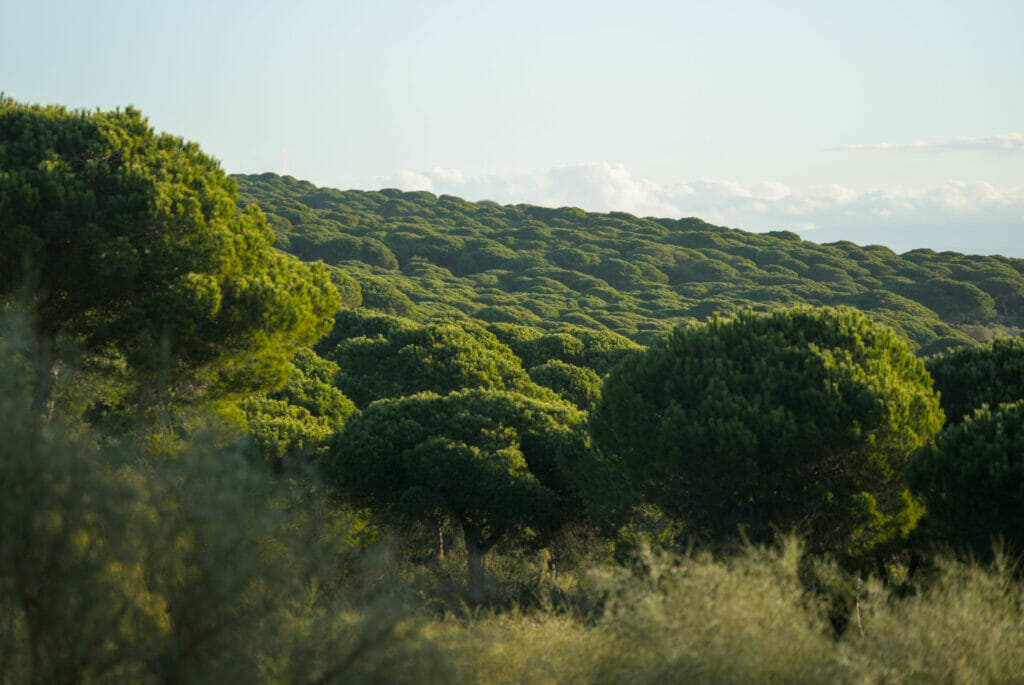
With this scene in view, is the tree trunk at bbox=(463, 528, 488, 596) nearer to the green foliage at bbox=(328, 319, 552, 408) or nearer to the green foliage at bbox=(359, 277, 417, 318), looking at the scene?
the green foliage at bbox=(328, 319, 552, 408)

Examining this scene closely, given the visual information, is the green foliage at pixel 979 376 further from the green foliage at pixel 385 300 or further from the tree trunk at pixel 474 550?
the green foliage at pixel 385 300

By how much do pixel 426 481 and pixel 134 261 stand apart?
25.0 feet

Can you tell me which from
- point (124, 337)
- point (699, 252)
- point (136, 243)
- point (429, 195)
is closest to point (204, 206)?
point (136, 243)

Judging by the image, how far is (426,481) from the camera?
1725 centimetres

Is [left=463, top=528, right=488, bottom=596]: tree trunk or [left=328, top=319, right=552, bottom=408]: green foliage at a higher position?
[left=328, top=319, right=552, bottom=408]: green foliage

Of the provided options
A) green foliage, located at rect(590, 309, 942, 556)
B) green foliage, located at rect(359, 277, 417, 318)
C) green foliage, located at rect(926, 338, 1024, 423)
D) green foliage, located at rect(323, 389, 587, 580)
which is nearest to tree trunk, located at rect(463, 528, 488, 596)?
green foliage, located at rect(323, 389, 587, 580)

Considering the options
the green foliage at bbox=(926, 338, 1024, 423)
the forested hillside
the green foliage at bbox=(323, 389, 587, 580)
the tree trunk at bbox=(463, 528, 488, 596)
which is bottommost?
the tree trunk at bbox=(463, 528, 488, 596)

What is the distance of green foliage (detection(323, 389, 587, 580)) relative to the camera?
16.9m

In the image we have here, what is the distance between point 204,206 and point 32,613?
9492 mm

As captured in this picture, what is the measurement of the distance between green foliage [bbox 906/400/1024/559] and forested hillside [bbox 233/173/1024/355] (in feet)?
110

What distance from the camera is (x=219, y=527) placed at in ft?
21.2

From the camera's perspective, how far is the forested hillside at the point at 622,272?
53562 millimetres

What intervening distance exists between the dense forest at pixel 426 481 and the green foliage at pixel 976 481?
42mm

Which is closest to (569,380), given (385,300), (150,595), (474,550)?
(474,550)
